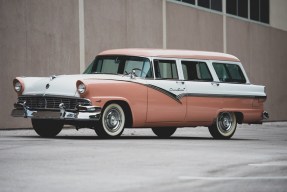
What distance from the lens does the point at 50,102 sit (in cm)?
1430

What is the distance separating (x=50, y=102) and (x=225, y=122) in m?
4.16

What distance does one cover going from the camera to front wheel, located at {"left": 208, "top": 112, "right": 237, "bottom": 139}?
16.4m

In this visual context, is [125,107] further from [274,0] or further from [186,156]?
[274,0]

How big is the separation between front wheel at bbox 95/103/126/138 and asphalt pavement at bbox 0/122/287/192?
5.47 ft

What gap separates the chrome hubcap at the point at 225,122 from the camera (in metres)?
16.5

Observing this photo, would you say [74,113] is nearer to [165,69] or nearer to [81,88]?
[81,88]

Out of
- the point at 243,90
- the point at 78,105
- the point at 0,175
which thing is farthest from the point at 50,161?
the point at 243,90

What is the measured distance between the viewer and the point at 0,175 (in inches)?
324

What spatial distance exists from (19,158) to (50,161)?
534 mm

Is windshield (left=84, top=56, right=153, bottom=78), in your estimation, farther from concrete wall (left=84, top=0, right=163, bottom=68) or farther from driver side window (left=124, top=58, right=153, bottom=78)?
concrete wall (left=84, top=0, right=163, bottom=68)

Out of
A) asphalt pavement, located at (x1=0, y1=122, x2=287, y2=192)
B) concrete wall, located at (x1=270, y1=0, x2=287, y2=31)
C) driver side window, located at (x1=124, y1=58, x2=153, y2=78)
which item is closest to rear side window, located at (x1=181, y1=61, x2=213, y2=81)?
driver side window, located at (x1=124, y1=58, x2=153, y2=78)

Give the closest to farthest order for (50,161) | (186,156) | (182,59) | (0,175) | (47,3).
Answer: (0,175) → (50,161) → (186,156) → (182,59) → (47,3)

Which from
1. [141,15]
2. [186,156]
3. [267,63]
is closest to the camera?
[186,156]

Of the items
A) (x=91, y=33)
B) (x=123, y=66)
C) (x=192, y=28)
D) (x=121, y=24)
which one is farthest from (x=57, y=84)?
(x=192, y=28)
